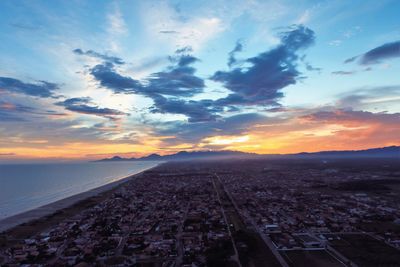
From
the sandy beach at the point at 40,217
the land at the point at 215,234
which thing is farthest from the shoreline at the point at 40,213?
the land at the point at 215,234

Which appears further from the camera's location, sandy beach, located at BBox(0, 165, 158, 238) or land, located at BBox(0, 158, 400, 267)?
sandy beach, located at BBox(0, 165, 158, 238)

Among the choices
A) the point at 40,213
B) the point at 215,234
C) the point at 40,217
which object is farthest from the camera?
the point at 40,213

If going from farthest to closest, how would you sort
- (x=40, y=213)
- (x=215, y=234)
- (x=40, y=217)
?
(x=40, y=213) < (x=40, y=217) < (x=215, y=234)

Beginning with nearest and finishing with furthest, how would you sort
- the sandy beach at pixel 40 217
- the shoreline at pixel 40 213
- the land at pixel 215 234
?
the land at pixel 215 234 < the sandy beach at pixel 40 217 < the shoreline at pixel 40 213

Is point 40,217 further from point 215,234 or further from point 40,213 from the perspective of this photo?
point 215,234

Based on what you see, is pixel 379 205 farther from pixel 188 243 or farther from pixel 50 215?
pixel 50 215

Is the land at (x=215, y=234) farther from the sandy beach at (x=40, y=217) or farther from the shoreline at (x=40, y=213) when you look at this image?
the shoreline at (x=40, y=213)

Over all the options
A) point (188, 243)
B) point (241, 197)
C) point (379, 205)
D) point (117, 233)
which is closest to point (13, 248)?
point (117, 233)

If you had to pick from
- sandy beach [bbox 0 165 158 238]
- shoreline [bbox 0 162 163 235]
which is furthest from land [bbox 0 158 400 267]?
shoreline [bbox 0 162 163 235]

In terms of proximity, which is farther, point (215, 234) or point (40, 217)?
point (40, 217)

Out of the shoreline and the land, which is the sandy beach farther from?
the land

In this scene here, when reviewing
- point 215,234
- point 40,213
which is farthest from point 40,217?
point 215,234
